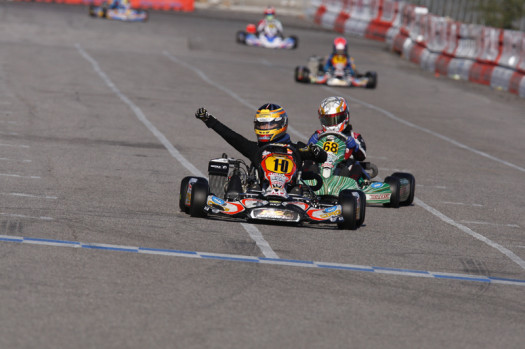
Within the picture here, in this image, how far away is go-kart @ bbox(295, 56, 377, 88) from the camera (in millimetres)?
25281

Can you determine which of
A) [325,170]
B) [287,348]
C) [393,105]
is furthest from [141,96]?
[287,348]

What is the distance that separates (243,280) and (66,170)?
16.4 ft

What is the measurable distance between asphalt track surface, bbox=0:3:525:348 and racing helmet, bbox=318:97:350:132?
1.14m

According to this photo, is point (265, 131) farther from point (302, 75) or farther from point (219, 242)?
point (302, 75)

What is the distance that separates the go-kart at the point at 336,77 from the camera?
25.3 metres

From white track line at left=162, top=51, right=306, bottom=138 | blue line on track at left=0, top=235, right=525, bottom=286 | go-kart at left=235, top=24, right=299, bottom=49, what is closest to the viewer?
blue line on track at left=0, top=235, right=525, bottom=286

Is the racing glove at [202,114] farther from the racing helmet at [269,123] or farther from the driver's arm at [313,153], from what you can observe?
the driver's arm at [313,153]

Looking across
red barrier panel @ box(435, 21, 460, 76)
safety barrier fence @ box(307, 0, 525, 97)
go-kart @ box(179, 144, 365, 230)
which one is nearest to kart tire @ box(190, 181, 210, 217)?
go-kart @ box(179, 144, 365, 230)

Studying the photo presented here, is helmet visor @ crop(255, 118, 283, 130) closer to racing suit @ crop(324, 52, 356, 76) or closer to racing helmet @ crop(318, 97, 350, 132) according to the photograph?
racing helmet @ crop(318, 97, 350, 132)

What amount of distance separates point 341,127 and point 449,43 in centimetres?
1928

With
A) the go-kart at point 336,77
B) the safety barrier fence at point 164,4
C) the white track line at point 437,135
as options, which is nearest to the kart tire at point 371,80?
the go-kart at point 336,77

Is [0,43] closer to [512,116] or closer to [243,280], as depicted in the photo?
[512,116]

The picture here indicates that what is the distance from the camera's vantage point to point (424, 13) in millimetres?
33594

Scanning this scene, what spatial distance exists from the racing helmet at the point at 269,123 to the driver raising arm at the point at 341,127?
1.15m
